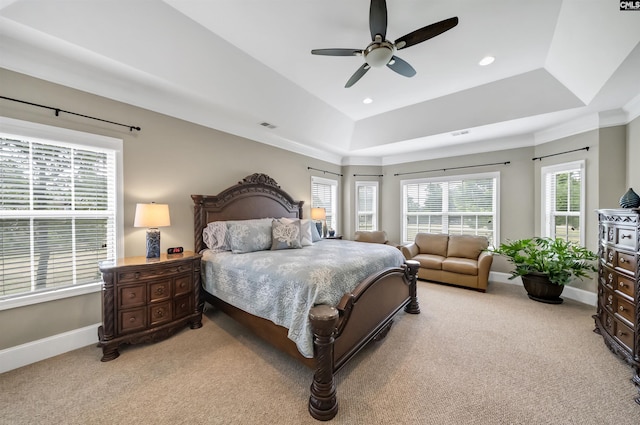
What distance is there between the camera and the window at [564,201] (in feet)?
12.5

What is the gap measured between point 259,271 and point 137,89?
2640mm

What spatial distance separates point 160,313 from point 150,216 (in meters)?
1.06

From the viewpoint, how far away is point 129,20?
7.01 feet

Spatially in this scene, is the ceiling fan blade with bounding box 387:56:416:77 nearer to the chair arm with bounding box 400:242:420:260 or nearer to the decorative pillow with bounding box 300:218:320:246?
the decorative pillow with bounding box 300:218:320:246

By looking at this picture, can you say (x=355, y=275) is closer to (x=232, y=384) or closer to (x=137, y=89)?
(x=232, y=384)

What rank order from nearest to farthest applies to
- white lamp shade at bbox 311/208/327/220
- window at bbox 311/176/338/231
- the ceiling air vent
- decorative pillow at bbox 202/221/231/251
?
decorative pillow at bbox 202/221/231/251, the ceiling air vent, white lamp shade at bbox 311/208/327/220, window at bbox 311/176/338/231

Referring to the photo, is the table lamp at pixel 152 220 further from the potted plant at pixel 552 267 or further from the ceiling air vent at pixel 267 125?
the potted plant at pixel 552 267

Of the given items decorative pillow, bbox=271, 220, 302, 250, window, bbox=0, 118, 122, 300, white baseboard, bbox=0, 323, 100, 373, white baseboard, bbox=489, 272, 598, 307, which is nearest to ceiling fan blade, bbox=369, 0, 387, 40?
decorative pillow, bbox=271, 220, 302, 250

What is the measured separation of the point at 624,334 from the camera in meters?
2.13

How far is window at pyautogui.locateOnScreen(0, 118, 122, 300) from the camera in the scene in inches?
85.2

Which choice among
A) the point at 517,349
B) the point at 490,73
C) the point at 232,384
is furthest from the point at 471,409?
the point at 490,73

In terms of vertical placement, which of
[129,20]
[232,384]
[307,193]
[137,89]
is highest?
[129,20]

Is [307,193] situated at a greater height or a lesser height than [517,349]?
greater

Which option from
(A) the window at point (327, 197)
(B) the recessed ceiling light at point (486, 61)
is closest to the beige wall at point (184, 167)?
(A) the window at point (327, 197)
